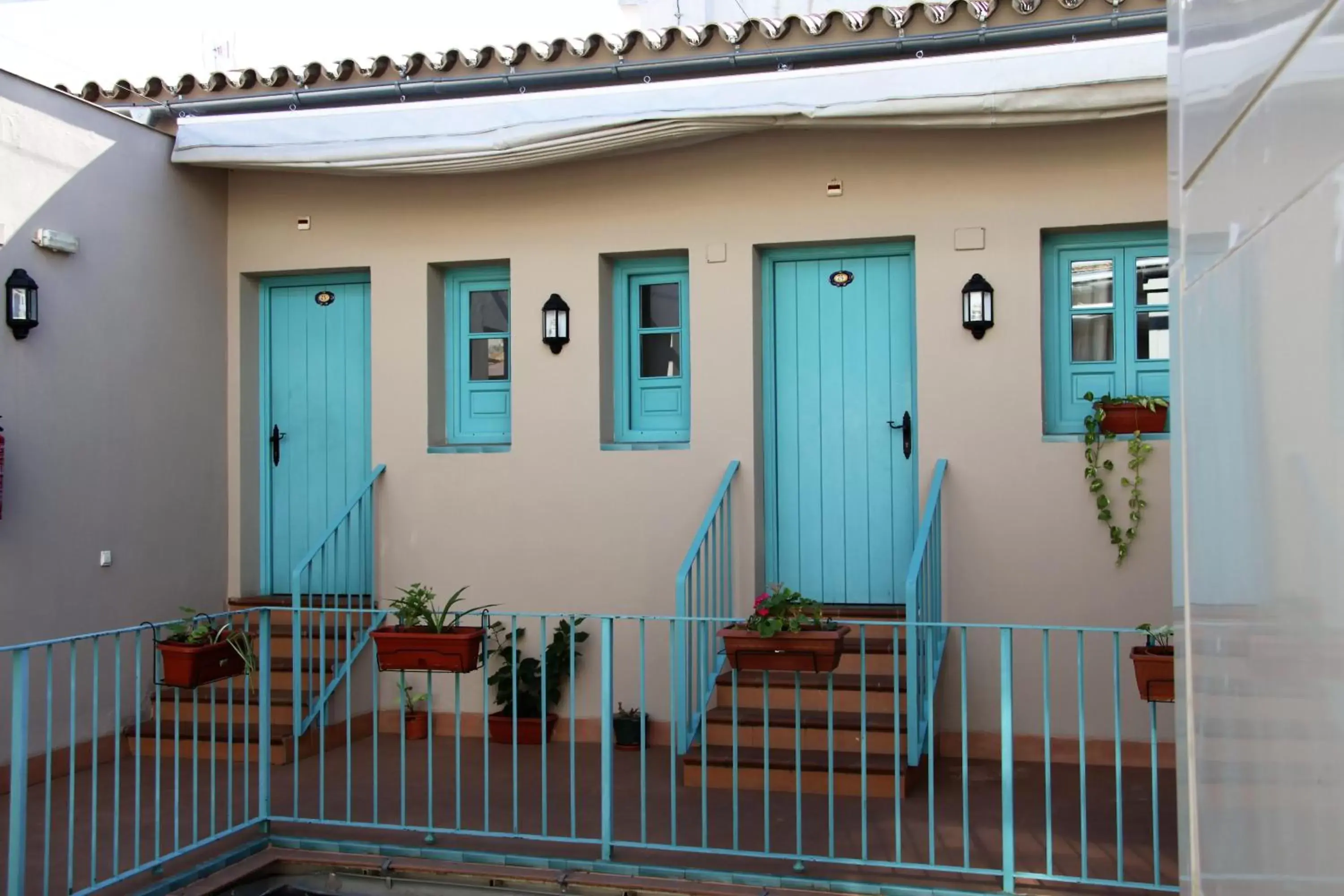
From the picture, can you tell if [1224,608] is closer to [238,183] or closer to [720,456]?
[720,456]

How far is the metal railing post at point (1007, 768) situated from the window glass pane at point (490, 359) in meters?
3.73

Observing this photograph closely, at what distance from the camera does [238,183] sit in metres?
7.41

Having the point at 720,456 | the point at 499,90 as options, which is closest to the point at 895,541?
the point at 720,456

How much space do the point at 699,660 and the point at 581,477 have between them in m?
1.61

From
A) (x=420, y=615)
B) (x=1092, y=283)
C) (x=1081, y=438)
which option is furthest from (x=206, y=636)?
(x=1092, y=283)

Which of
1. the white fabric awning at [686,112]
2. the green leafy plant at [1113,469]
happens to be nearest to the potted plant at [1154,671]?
the green leafy plant at [1113,469]

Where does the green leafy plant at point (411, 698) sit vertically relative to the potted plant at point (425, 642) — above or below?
below

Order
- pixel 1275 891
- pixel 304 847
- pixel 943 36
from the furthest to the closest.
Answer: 1. pixel 943 36
2. pixel 304 847
3. pixel 1275 891

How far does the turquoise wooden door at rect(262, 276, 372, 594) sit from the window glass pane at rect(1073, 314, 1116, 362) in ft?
13.1

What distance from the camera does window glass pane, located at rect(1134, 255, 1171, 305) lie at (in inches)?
248

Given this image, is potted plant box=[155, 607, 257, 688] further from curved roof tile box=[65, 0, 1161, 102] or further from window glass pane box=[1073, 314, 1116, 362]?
window glass pane box=[1073, 314, 1116, 362]

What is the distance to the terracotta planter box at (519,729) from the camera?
6.59 m

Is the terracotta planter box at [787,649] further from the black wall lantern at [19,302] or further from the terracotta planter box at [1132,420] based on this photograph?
the black wall lantern at [19,302]

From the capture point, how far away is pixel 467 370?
7293 millimetres
